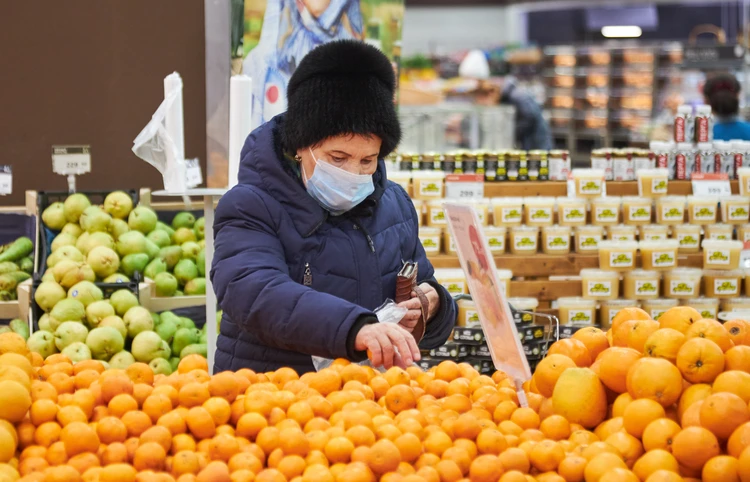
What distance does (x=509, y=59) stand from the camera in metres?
18.9

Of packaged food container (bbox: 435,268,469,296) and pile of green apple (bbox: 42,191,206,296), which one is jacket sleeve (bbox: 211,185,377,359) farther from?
packaged food container (bbox: 435,268,469,296)

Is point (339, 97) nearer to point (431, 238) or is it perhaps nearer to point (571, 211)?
point (431, 238)

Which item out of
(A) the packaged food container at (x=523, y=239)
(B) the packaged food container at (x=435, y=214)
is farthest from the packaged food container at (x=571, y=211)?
(B) the packaged food container at (x=435, y=214)

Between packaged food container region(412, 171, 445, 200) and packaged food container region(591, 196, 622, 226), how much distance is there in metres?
0.90

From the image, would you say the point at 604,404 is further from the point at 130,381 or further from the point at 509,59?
the point at 509,59

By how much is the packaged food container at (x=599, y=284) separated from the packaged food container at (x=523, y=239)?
325 millimetres

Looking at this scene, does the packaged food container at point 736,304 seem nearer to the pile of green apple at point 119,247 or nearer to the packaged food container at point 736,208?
the packaged food container at point 736,208

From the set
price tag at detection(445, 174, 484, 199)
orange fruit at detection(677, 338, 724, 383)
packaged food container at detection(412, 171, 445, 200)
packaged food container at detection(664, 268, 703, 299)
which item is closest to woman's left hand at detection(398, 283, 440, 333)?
orange fruit at detection(677, 338, 724, 383)

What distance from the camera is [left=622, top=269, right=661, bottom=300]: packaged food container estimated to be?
17.6 ft

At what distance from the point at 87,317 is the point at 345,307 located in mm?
2400

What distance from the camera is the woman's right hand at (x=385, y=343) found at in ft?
7.57

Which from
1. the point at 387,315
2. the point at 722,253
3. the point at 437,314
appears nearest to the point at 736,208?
the point at 722,253

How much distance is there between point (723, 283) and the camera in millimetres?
5406

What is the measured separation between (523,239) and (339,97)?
9.92ft
